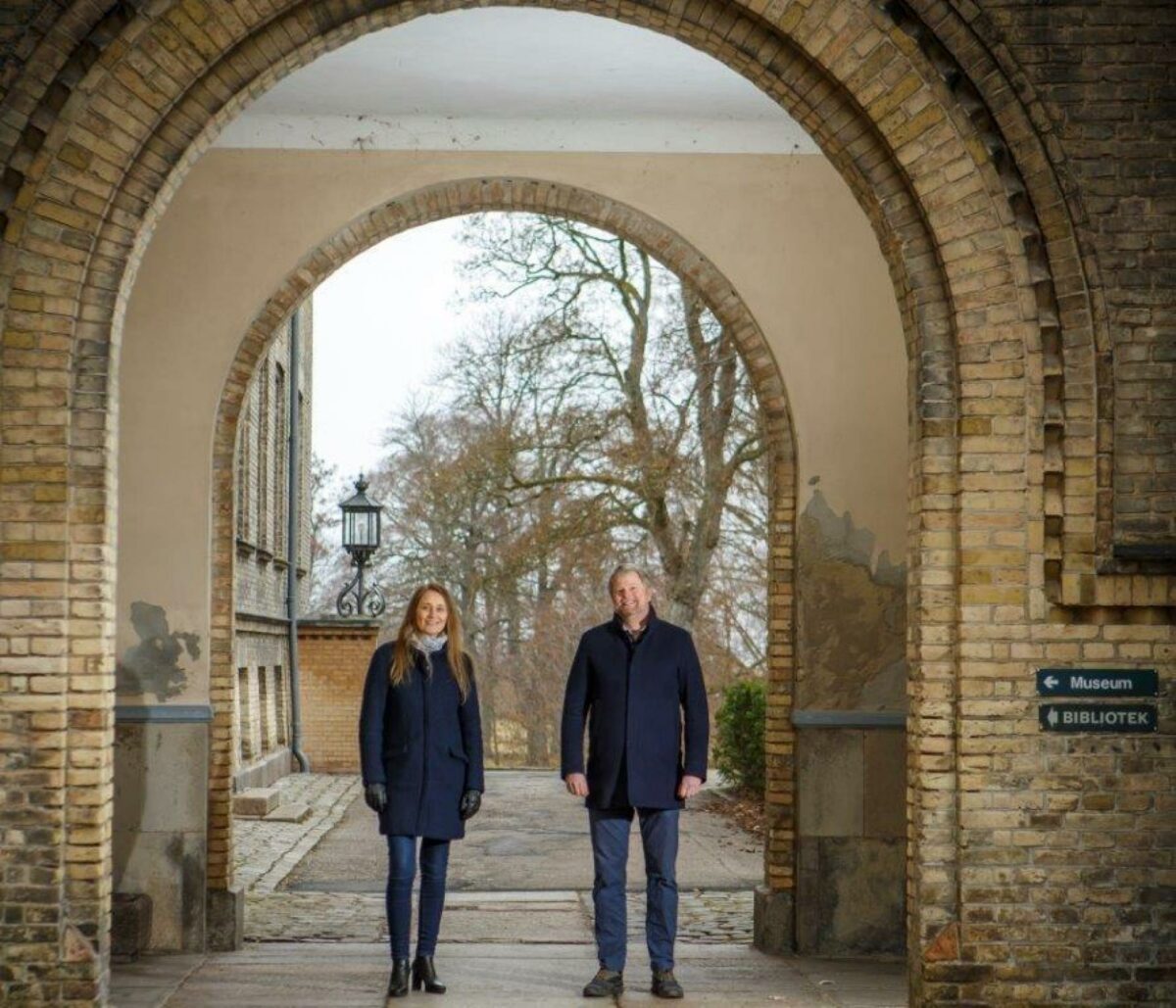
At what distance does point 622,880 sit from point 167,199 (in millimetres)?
3781

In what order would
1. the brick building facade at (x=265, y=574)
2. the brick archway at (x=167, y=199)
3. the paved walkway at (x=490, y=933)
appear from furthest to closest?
the brick building facade at (x=265, y=574)
the paved walkway at (x=490, y=933)
the brick archway at (x=167, y=199)

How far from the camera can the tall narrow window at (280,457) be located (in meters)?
26.1

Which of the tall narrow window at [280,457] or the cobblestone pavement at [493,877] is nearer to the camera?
the cobblestone pavement at [493,877]

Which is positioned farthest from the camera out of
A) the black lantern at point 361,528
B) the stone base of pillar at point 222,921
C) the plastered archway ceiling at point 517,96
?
the black lantern at point 361,528

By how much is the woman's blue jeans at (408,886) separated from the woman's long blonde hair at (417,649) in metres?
0.73

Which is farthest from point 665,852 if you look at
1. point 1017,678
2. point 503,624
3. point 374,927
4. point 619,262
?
point 503,624

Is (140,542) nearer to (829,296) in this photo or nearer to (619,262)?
(829,296)

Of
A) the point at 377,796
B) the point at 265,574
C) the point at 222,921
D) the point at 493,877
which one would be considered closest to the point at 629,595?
the point at 377,796

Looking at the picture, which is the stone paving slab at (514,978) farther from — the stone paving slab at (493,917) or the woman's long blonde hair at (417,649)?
the woman's long blonde hair at (417,649)

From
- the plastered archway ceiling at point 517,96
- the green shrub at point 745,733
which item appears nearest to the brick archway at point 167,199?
Result: the plastered archway ceiling at point 517,96

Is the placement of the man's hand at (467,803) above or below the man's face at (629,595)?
below

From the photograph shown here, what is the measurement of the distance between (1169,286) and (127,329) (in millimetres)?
6155

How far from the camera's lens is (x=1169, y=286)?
27.5 ft

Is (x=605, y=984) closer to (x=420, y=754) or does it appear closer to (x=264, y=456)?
(x=420, y=754)
